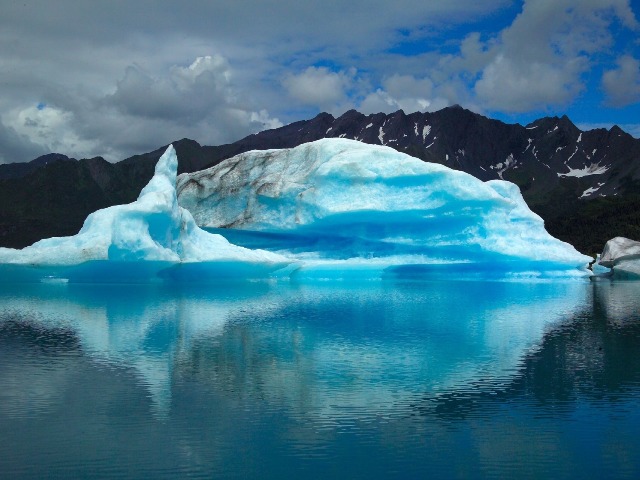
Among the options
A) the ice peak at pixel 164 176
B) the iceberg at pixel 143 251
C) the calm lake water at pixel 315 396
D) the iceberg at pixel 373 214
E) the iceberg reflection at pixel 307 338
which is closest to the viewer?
the calm lake water at pixel 315 396

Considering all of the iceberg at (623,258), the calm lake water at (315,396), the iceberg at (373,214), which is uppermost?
the iceberg at (373,214)

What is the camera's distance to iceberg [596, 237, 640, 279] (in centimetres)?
4656

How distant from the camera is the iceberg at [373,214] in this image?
35.8 metres

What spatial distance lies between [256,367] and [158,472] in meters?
5.36

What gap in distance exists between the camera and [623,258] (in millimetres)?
47406

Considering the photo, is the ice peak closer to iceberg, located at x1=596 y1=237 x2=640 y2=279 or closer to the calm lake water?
the calm lake water

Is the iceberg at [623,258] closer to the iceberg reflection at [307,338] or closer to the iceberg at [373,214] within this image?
the iceberg at [373,214]

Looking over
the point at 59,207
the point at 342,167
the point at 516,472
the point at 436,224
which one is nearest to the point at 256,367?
the point at 516,472

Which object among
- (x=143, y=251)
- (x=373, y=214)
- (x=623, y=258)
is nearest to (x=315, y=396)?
(x=143, y=251)

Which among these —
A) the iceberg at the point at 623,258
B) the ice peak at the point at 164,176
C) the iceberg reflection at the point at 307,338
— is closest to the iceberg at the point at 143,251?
the ice peak at the point at 164,176

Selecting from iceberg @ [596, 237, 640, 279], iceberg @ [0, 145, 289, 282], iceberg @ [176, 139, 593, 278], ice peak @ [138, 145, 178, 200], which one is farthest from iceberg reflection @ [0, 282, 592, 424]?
iceberg @ [596, 237, 640, 279]

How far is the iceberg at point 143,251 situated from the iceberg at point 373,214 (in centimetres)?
374

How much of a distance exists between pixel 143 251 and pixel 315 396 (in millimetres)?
20177

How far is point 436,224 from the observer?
3784 centimetres
